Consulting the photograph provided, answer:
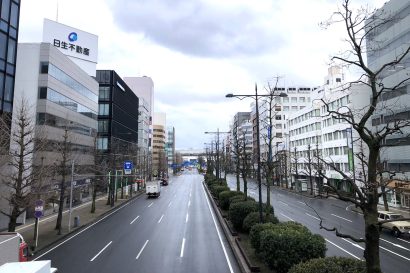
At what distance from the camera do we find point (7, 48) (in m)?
30.0

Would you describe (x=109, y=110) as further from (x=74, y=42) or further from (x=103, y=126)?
(x=74, y=42)

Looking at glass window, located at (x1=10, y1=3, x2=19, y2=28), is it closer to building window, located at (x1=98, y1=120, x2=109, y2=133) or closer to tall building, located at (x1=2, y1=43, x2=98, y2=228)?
tall building, located at (x1=2, y1=43, x2=98, y2=228)

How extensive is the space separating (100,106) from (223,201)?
43.6m

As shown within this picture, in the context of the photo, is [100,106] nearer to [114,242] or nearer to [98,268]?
[114,242]

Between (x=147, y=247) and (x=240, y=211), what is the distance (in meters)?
6.60

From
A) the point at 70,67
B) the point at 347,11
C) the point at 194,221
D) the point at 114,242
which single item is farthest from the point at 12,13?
the point at 347,11

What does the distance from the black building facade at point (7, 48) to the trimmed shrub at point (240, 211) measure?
2118cm

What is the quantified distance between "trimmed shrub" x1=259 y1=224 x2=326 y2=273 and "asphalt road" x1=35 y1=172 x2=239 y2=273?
157 inches

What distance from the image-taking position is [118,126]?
246 ft

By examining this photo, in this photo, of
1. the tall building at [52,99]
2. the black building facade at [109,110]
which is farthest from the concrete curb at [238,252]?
the black building facade at [109,110]

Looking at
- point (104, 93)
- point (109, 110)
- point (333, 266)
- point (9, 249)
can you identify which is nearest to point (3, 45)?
point (9, 249)

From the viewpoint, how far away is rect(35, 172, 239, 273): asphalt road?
17.8 metres

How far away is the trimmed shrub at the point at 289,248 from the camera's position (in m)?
12.9

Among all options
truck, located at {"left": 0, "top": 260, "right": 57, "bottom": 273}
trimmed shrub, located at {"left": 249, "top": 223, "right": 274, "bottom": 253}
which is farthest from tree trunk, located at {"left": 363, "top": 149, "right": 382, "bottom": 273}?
trimmed shrub, located at {"left": 249, "top": 223, "right": 274, "bottom": 253}
